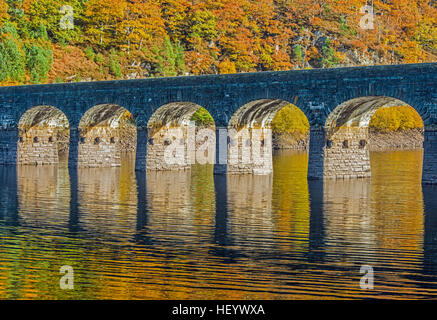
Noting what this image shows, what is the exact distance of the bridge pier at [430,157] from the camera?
39.3 m

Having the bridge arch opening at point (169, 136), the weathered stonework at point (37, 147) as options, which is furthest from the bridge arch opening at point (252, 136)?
the weathered stonework at point (37, 147)

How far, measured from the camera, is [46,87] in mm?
56281

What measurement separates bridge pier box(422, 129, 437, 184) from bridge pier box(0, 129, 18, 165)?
3309cm

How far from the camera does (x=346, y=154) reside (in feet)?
145

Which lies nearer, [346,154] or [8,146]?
[346,154]

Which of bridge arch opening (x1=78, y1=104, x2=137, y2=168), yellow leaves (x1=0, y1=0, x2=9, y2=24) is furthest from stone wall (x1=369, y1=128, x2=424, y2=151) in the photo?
bridge arch opening (x1=78, y1=104, x2=137, y2=168)

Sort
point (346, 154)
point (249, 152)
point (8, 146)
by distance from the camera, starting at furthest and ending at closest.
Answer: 1. point (8, 146)
2. point (249, 152)
3. point (346, 154)

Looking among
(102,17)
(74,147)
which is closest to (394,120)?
(102,17)

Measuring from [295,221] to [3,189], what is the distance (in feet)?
63.9

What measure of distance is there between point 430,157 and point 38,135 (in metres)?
33.3

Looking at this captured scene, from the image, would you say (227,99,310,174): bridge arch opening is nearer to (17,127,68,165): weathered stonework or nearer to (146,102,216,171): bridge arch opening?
(146,102,216,171): bridge arch opening

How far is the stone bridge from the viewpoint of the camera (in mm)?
40344

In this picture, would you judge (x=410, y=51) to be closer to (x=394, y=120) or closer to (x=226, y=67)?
(x=394, y=120)

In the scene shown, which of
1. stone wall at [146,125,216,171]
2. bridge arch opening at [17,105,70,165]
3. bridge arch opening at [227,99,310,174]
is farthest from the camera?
bridge arch opening at [17,105,70,165]
